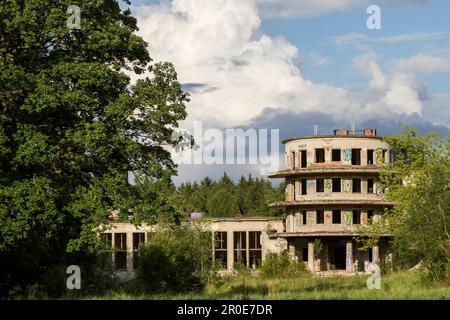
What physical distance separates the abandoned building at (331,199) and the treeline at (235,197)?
21572mm

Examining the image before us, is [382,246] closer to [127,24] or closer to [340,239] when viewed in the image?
[340,239]

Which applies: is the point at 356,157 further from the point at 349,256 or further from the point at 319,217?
the point at 349,256

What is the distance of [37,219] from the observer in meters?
31.5

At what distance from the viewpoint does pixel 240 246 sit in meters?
98.2

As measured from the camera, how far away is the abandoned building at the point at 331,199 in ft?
293

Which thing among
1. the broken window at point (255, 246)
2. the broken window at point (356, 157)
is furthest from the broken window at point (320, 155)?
the broken window at point (255, 246)

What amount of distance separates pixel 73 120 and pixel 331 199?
58.8 m

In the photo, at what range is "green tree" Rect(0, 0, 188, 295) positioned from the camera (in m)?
30.8

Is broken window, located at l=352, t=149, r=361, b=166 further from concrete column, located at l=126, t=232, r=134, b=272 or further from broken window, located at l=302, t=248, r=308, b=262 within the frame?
concrete column, located at l=126, t=232, r=134, b=272

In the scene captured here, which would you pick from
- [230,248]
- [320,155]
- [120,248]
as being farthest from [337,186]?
[120,248]

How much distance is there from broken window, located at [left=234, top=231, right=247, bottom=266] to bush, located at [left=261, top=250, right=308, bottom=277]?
8.97 m

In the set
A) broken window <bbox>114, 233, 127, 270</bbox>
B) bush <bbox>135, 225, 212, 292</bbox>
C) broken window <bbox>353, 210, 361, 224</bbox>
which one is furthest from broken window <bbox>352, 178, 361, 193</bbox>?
broken window <bbox>114, 233, 127, 270</bbox>

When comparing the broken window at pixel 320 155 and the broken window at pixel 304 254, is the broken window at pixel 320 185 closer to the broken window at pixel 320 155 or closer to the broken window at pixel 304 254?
the broken window at pixel 320 155
